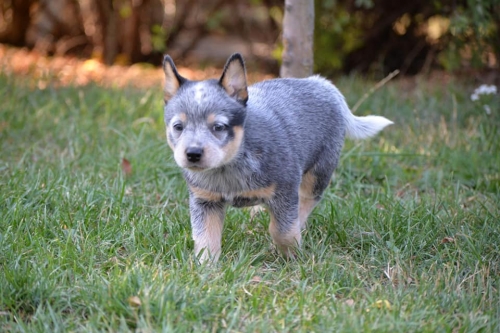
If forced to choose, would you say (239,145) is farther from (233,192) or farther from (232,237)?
(232,237)

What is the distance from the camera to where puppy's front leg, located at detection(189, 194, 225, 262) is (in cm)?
418

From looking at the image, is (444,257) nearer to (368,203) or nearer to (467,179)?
(368,203)

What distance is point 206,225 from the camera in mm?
4207

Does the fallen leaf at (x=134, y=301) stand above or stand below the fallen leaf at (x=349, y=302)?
above

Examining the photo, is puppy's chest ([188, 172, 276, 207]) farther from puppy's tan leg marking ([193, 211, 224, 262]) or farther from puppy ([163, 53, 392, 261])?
puppy's tan leg marking ([193, 211, 224, 262])

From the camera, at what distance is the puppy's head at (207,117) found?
380 cm

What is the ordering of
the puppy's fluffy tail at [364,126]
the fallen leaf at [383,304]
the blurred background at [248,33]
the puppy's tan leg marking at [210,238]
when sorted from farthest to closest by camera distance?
1. the blurred background at [248,33]
2. the puppy's fluffy tail at [364,126]
3. the puppy's tan leg marking at [210,238]
4. the fallen leaf at [383,304]

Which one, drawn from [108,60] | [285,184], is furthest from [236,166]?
[108,60]

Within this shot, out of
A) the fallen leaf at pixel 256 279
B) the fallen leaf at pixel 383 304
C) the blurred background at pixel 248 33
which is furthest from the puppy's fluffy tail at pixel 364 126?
the blurred background at pixel 248 33

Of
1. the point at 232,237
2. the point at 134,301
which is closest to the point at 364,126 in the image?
the point at 232,237

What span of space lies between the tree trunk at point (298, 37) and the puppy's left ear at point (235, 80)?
1.99m

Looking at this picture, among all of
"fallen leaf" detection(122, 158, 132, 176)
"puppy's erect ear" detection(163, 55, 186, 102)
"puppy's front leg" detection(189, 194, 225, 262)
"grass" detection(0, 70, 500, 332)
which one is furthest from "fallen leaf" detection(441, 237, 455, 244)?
"fallen leaf" detection(122, 158, 132, 176)

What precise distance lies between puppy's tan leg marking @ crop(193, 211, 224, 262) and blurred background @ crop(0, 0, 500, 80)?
164 inches

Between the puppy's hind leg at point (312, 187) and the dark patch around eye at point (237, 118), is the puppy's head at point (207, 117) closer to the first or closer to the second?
the dark patch around eye at point (237, 118)
